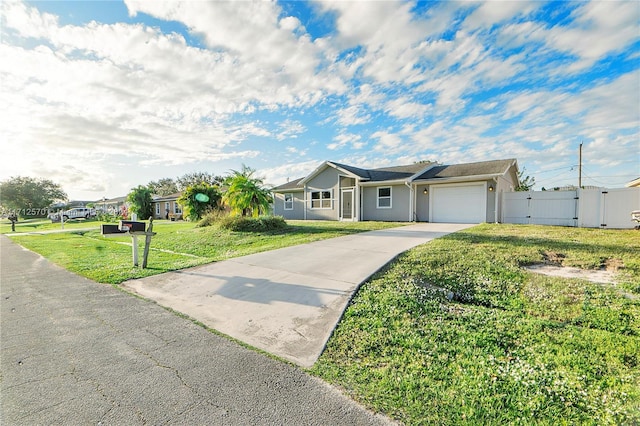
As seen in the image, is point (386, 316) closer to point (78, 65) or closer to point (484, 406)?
point (484, 406)

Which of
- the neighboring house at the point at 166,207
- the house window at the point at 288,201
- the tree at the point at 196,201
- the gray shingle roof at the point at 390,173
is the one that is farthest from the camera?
the neighboring house at the point at 166,207

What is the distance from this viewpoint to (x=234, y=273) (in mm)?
5973

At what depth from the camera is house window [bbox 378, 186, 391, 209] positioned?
17516mm

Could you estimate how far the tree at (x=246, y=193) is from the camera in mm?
14812

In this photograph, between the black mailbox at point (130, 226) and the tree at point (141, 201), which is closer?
the black mailbox at point (130, 226)

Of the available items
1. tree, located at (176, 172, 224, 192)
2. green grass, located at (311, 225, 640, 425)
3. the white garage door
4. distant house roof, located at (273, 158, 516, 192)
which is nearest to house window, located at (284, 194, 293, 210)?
distant house roof, located at (273, 158, 516, 192)

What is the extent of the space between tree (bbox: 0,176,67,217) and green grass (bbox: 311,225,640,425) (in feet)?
218

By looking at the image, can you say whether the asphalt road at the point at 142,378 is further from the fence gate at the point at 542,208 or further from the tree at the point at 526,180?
the tree at the point at 526,180

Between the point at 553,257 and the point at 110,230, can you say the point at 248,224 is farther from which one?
the point at 553,257

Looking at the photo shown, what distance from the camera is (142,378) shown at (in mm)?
2434

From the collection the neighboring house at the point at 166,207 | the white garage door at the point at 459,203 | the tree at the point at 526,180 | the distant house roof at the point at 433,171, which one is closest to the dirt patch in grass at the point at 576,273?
the distant house roof at the point at 433,171

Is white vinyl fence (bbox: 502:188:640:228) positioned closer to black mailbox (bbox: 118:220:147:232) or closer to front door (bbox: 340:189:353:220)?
front door (bbox: 340:189:353:220)

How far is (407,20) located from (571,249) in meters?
7.99

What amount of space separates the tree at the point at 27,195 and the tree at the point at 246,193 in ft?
181
